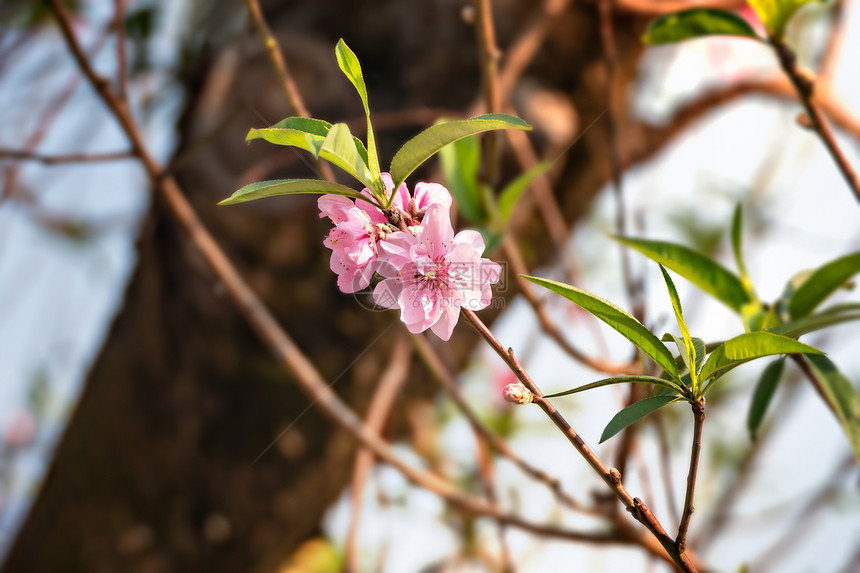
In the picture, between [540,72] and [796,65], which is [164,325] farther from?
[796,65]

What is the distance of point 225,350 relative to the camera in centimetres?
118

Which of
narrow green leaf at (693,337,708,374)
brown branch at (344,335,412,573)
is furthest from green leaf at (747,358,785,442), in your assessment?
brown branch at (344,335,412,573)

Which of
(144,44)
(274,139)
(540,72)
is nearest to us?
(274,139)

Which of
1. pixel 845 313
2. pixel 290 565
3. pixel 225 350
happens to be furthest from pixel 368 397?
pixel 845 313

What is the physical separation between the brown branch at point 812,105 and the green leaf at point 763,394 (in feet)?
0.59

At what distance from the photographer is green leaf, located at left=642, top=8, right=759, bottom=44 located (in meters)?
0.60

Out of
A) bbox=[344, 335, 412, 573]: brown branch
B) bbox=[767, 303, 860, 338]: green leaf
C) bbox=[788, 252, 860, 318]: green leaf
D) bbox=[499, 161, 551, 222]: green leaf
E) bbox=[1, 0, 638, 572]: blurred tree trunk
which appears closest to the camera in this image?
bbox=[767, 303, 860, 338]: green leaf

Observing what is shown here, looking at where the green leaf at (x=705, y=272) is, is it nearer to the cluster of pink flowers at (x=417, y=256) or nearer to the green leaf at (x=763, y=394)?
the green leaf at (x=763, y=394)

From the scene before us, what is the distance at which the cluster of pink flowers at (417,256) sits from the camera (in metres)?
0.32

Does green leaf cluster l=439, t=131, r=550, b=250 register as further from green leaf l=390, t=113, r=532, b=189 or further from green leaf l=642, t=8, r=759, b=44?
green leaf l=390, t=113, r=532, b=189

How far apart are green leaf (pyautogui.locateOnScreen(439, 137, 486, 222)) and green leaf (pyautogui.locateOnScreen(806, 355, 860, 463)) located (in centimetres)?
38

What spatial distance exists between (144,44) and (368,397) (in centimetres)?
85

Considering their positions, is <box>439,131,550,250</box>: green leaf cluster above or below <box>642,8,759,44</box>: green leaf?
below

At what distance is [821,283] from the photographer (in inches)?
21.0
